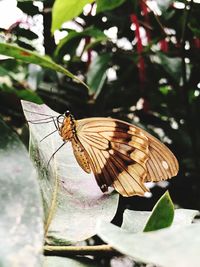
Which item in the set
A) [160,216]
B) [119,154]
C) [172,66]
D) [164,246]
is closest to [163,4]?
[172,66]

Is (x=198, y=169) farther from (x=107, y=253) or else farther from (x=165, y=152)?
(x=107, y=253)

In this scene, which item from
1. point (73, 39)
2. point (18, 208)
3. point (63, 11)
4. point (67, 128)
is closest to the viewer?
point (18, 208)

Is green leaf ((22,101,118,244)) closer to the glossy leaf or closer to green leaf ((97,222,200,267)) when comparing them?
green leaf ((97,222,200,267))

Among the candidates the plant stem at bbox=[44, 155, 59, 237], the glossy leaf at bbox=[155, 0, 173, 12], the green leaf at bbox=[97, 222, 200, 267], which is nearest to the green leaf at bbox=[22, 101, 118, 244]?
the plant stem at bbox=[44, 155, 59, 237]

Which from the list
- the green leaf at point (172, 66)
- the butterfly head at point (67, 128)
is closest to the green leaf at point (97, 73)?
the green leaf at point (172, 66)

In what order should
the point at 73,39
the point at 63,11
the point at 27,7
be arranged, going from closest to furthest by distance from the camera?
1. the point at 63,11
2. the point at 27,7
3. the point at 73,39

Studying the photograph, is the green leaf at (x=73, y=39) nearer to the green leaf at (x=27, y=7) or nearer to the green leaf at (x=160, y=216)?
the green leaf at (x=27, y=7)

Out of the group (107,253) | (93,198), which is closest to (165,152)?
(93,198)

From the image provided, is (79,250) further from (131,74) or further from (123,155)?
(131,74)
